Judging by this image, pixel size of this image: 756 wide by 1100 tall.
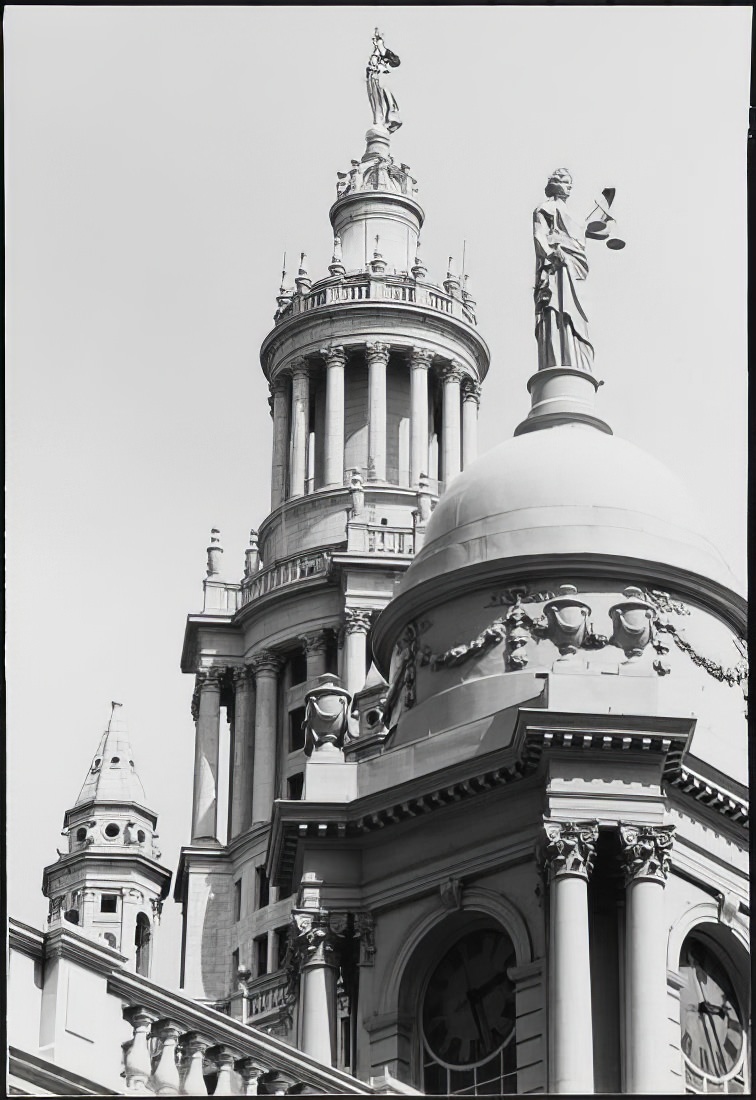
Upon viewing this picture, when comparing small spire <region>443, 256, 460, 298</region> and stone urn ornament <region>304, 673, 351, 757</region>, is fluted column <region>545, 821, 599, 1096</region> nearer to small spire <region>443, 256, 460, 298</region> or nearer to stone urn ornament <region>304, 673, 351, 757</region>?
stone urn ornament <region>304, 673, 351, 757</region>

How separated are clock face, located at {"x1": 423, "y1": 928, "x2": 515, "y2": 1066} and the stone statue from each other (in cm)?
1270

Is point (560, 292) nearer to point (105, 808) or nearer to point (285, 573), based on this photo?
point (285, 573)

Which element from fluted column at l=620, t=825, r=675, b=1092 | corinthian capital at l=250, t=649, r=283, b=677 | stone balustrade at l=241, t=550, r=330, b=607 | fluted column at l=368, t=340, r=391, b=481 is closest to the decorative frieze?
fluted column at l=368, t=340, r=391, b=481

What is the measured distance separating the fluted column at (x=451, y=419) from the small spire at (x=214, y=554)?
781cm

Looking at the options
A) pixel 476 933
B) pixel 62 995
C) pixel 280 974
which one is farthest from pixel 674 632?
pixel 280 974

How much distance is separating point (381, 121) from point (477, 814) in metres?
65.0

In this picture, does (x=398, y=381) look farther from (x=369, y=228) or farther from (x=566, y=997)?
(x=566, y=997)

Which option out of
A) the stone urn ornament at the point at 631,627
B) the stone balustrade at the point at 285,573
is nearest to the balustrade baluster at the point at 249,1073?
the stone urn ornament at the point at 631,627

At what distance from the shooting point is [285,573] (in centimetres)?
9656

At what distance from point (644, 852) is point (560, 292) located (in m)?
13.9

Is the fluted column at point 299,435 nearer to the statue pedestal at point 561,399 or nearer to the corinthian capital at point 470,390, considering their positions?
the corinthian capital at point 470,390

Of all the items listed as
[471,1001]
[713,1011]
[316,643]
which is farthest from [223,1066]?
[316,643]

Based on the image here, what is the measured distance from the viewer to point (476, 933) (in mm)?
50625

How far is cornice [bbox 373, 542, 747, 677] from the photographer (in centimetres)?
5244
